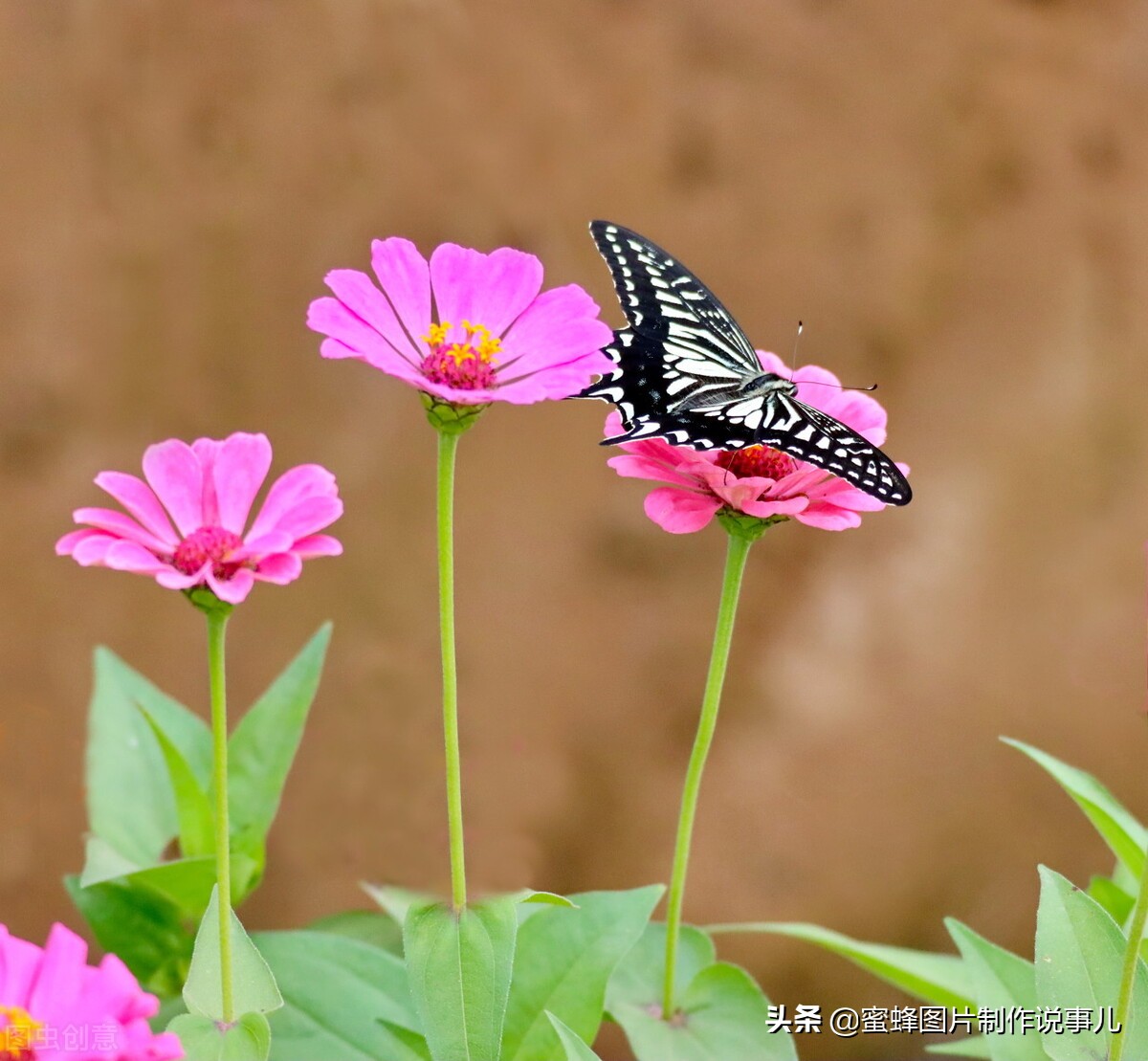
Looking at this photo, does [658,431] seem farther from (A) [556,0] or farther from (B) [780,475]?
(A) [556,0]

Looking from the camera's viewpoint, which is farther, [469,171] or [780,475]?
[469,171]

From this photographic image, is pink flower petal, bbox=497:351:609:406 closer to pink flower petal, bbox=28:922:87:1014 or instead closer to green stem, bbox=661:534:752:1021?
green stem, bbox=661:534:752:1021

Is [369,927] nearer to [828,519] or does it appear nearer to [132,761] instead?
[132,761]

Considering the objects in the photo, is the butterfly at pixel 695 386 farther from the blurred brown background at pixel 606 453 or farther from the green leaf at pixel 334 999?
the blurred brown background at pixel 606 453

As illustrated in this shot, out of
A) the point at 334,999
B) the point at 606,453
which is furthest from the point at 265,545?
the point at 606,453

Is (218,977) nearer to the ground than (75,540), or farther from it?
nearer to the ground

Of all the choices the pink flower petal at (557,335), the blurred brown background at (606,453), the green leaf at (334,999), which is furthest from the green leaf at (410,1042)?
the blurred brown background at (606,453)

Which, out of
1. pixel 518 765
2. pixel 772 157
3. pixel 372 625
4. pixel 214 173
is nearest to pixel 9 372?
pixel 214 173
